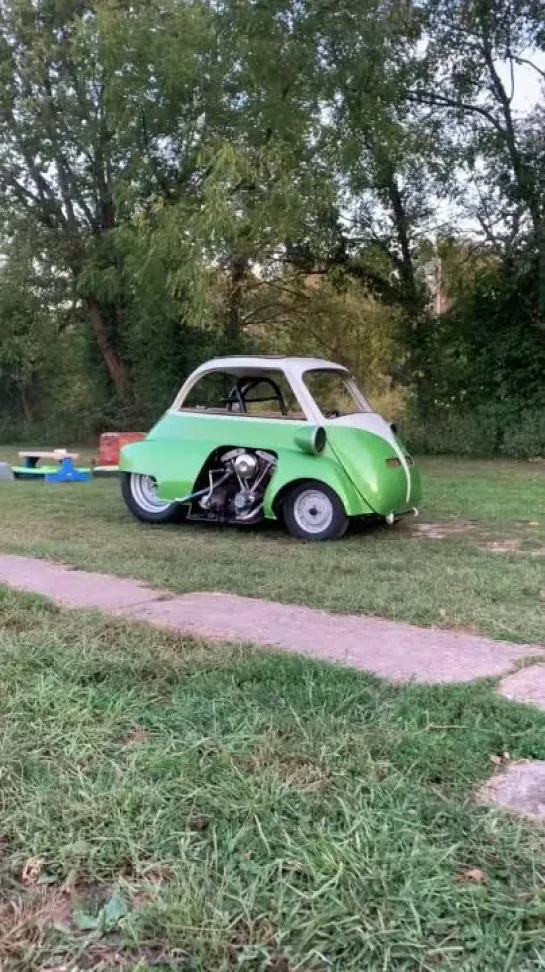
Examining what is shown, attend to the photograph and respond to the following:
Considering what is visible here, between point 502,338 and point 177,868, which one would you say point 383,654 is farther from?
point 502,338

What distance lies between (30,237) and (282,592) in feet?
55.4

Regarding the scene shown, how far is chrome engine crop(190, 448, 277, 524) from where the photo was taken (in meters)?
8.15

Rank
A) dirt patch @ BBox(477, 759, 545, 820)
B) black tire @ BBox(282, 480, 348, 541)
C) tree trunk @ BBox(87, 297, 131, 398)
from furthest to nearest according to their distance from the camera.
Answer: tree trunk @ BBox(87, 297, 131, 398) < black tire @ BBox(282, 480, 348, 541) < dirt patch @ BBox(477, 759, 545, 820)

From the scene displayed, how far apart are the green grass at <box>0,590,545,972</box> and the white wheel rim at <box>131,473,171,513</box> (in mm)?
5155

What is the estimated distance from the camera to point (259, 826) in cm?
247

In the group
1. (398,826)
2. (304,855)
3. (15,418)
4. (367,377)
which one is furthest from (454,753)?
(15,418)

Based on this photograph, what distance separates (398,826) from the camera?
97.0 inches

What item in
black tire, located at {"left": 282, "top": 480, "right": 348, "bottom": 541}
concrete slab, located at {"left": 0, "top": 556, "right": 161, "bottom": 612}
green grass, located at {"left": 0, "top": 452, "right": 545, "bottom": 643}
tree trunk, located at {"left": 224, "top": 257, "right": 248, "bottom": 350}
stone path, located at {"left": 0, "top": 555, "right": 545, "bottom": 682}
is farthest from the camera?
tree trunk, located at {"left": 224, "top": 257, "right": 248, "bottom": 350}

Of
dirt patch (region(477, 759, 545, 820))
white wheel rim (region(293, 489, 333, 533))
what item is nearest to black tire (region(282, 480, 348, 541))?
white wheel rim (region(293, 489, 333, 533))

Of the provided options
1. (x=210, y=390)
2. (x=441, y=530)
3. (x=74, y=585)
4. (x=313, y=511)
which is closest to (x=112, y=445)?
(x=210, y=390)

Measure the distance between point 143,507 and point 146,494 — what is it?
0.14 m

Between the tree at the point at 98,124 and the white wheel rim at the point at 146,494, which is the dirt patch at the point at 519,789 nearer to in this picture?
the white wheel rim at the point at 146,494

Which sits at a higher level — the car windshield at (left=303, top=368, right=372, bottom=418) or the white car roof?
the white car roof

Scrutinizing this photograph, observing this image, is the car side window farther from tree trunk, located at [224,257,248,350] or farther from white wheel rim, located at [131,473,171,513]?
tree trunk, located at [224,257,248,350]
